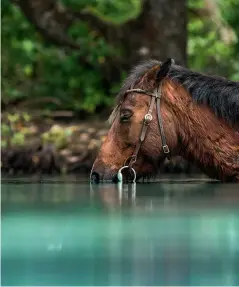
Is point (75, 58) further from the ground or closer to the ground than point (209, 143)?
further from the ground

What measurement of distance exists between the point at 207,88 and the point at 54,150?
26.2 feet

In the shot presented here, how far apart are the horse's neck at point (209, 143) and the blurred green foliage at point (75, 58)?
10.1 m

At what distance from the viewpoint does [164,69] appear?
7.72m

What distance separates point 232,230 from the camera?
5.07 m

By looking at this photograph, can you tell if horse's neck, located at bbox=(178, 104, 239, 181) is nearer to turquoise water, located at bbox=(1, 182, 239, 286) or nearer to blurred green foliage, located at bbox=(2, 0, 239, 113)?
turquoise water, located at bbox=(1, 182, 239, 286)

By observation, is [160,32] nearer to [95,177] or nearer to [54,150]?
[54,150]

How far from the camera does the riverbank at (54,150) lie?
49.2 ft

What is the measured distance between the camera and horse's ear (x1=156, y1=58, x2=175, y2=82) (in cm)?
766

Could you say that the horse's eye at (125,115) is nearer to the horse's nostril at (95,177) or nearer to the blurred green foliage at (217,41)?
the horse's nostril at (95,177)

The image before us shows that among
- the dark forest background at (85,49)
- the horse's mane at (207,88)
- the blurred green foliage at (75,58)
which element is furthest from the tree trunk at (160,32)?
the horse's mane at (207,88)

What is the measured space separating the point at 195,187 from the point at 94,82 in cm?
1064

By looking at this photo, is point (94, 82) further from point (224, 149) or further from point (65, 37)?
point (224, 149)

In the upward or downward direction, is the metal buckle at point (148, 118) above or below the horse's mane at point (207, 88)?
below

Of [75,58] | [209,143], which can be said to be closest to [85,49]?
[75,58]
